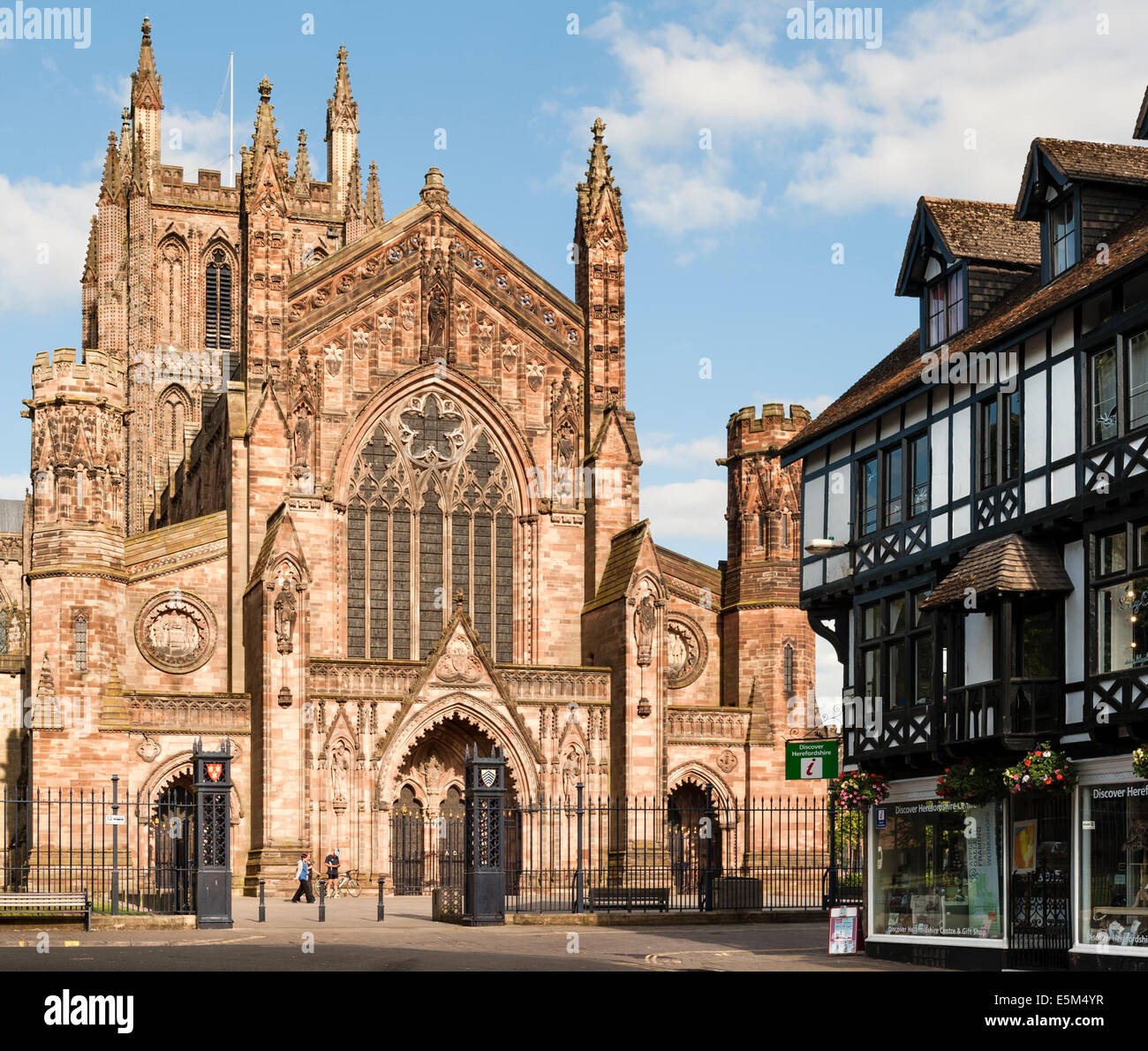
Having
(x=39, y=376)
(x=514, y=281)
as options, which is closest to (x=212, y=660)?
(x=39, y=376)

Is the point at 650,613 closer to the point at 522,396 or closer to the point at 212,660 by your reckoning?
the point at 522,396

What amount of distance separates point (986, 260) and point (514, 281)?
24.3 metres

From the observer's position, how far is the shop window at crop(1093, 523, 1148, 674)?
23.6 metres

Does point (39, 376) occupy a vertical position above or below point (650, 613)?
above

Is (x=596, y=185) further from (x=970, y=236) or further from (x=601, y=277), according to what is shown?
(x=970, y=236)

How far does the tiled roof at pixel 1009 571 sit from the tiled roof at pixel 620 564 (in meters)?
22.6

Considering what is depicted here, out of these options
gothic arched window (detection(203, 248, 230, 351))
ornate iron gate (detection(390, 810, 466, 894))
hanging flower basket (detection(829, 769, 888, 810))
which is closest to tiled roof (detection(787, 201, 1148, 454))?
hanging flower basket (detection(829, 769, 888, 810))

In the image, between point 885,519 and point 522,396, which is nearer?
point 885,519

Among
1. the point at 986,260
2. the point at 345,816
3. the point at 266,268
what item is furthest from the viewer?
the point at 266,268

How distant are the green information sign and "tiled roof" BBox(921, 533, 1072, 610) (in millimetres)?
5212

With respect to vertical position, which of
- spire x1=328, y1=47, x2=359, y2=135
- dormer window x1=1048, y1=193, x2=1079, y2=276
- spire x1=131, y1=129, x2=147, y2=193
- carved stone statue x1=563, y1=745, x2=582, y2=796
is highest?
spire x1=328, y1=47, x2=359, y2=135

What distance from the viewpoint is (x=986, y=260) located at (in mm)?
29781

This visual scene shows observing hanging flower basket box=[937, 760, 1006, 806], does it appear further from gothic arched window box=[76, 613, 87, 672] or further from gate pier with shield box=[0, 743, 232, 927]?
gothic arched window box=[76, 613, 87, 672]

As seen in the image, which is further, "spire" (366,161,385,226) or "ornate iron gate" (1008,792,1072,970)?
"spire" (366,161,385,226)
